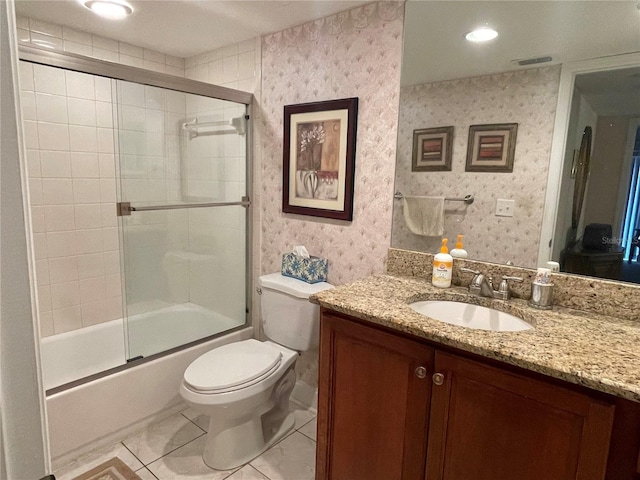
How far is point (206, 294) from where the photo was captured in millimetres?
2543

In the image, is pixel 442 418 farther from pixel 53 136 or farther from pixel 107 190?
pixel 53 136

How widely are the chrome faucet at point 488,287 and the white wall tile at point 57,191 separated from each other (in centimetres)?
228

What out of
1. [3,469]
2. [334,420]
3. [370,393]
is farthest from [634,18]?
[3,469]

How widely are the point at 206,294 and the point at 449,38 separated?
1.97m

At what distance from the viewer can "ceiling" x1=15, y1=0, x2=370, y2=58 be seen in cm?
187

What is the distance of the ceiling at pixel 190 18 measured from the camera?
73.8 inches

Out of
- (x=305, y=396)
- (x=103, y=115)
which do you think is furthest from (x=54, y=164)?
(x=305, y=396)

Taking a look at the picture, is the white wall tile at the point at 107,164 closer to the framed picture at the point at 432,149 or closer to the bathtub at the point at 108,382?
the bathtub at the point at 108,382

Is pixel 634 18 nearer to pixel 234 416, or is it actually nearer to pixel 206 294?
pixel 234 416

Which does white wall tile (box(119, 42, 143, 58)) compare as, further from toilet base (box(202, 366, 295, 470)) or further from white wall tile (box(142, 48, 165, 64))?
toilet base (box(202, 366, 295, 470))

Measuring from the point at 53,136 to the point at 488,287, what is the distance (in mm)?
→ 2432

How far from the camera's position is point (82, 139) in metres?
2.37

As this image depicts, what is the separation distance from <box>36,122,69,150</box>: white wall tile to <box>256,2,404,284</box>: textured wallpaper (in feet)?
3.79

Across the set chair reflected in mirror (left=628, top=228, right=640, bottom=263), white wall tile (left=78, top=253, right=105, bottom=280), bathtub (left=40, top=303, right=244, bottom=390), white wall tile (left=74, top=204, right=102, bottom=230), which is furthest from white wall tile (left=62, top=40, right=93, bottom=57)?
chair reflected in mirror (left=628, top=228, right=640, bottom=263)
